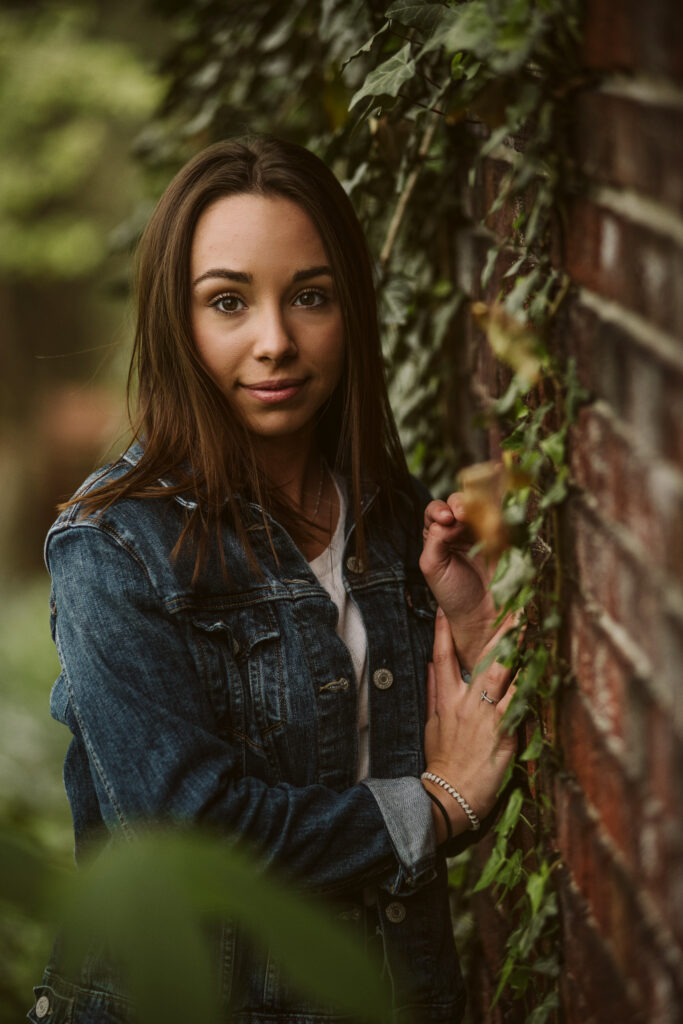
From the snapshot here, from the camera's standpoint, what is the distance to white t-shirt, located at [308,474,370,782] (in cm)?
170

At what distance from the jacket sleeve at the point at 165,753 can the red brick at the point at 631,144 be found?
32.6 inches

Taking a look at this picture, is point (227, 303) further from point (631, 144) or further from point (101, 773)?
point (631, 144)

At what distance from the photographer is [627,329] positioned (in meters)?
0.96

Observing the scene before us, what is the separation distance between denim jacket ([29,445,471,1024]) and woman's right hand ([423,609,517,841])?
0.05 metres

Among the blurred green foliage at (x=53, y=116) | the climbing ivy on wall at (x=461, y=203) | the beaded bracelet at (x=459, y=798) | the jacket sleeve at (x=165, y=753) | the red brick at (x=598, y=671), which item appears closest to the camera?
the red brick at (x=598, y=671)

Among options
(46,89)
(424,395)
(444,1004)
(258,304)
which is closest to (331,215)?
(258,304)

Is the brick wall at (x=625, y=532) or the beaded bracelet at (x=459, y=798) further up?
the brick wall at (x=625, y=532)

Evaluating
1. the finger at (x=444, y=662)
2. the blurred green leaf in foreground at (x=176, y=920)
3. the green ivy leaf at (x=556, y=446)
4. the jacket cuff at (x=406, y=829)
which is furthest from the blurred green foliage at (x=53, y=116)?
the blurred green leaf in foreground at (x=176, y=920)

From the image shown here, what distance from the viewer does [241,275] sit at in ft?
5.30

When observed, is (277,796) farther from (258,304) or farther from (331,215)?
(331,215)

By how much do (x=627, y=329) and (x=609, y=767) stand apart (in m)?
0.45

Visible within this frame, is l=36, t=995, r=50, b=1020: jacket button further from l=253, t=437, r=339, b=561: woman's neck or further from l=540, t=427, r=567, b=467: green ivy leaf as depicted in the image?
l=540, t=427, r=567, b=467: green ivy leaf

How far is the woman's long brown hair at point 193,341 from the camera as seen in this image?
1644mm

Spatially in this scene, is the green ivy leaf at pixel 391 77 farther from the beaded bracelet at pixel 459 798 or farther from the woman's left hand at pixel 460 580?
the beaded bracelet at pixel 459 798
